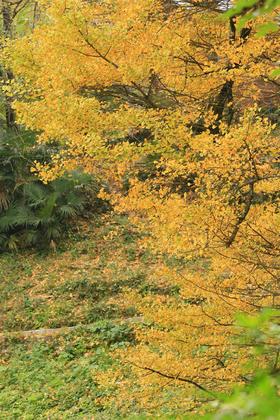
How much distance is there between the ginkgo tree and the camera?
3814 millimetres

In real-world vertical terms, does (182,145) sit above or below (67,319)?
above

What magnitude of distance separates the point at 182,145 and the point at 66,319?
202 inches

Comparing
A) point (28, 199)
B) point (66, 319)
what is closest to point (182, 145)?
point (66, 319)

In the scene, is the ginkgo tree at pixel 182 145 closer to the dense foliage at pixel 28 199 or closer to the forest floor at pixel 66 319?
the forest floor at pixel 66 319

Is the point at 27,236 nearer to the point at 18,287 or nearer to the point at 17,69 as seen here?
the point at 18,287

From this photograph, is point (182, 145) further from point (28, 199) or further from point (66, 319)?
point (28, 199)

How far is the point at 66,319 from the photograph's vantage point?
30.1 feet

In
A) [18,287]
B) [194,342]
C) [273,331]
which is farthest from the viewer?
[18,287]

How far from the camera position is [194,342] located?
3.69 m

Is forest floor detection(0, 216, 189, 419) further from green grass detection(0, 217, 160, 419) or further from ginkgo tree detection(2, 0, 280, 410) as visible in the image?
ginkgo tree detection(2, 0, 280, 410)

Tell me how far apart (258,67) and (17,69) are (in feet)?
15.8

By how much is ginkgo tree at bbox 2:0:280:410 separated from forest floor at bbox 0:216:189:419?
121 centimetres

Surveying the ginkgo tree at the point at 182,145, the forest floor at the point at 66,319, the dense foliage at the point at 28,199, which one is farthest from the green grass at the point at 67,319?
the ginkgo tree at the point at 182,145

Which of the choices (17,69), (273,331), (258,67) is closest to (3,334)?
(17,69)
